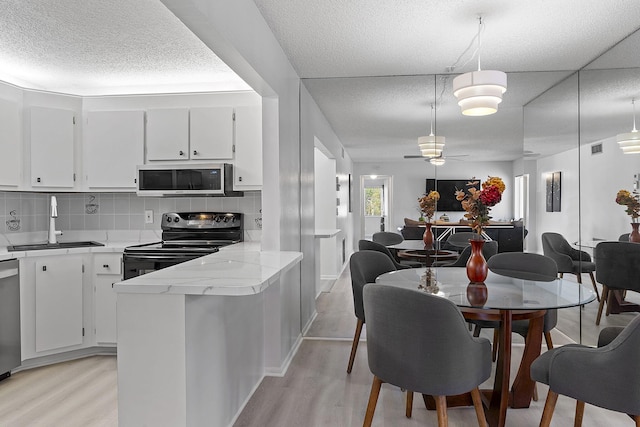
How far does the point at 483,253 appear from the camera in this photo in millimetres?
3488

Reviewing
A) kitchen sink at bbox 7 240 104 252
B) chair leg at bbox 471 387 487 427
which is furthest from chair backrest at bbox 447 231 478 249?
kitchen sink at bbox 7 240 104 252

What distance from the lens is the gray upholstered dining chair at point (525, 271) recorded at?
8.91ft

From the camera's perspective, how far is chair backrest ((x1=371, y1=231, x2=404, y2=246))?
375 centimetres

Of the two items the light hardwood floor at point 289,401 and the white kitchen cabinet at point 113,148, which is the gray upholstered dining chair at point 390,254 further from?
the white kitchen cabinet at point 113,148

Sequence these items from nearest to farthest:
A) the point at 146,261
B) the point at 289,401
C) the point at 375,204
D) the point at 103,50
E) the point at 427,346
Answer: the point at 427,346 < the point at 289,401 < the point at 103,50 < the point at 146,261 < the point at 375,204

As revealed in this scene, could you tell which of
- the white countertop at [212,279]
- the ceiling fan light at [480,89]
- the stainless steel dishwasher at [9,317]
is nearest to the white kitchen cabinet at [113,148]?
the stainless steel dishwasher at [9,317]

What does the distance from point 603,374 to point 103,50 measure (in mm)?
3475

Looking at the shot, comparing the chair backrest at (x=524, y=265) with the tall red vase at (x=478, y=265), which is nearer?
the tall red vase at (x=478, y=265)

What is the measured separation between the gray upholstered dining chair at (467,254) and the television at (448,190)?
0.34 meters

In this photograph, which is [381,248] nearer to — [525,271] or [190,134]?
[525,271]

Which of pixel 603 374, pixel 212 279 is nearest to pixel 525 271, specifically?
pixel 603 374

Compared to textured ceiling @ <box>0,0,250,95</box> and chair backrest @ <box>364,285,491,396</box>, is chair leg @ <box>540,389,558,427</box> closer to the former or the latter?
chair backrest @ <box>364,285,491,396</box>

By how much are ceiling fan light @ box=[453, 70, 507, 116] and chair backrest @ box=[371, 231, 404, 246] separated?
139cm

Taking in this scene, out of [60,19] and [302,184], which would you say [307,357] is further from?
[60,19]
